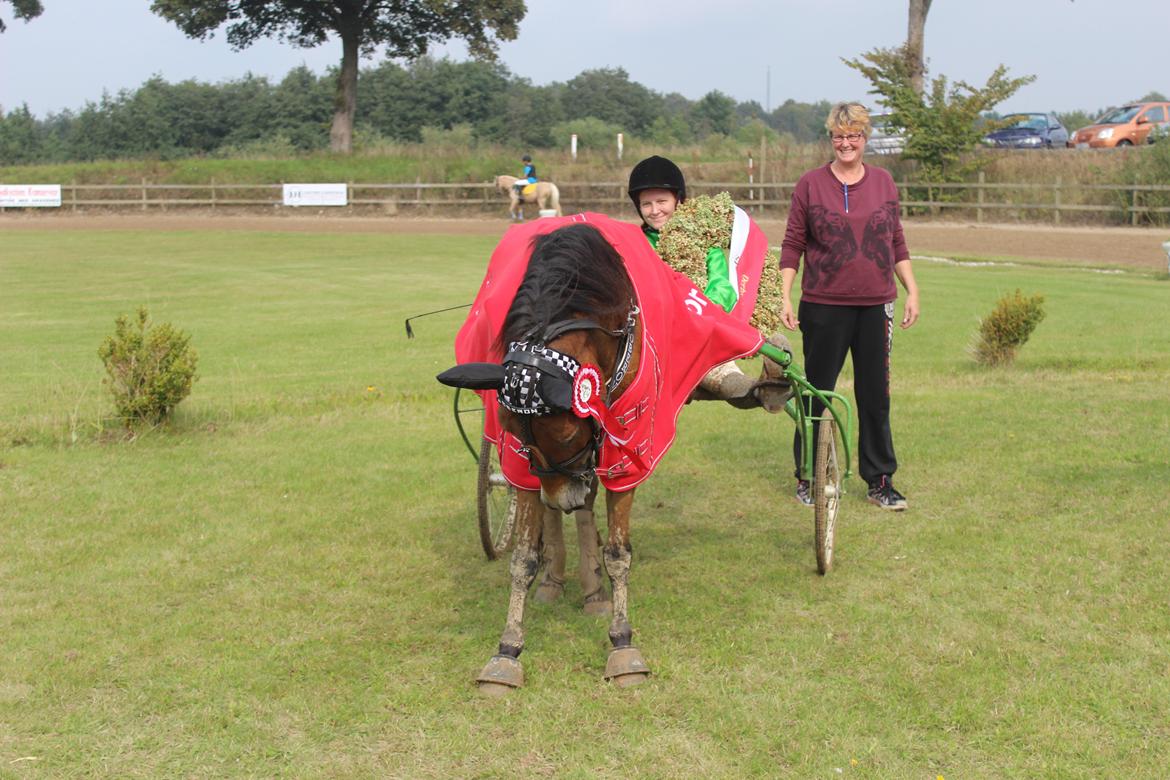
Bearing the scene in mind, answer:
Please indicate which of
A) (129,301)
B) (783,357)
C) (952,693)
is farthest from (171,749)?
(129,301)

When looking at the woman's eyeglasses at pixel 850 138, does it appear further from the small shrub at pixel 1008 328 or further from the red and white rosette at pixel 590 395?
the small shrub at pixel 1008 328

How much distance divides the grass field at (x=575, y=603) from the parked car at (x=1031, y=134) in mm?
30198

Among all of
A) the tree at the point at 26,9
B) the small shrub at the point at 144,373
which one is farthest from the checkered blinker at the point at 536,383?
the tree at the point at 26,9

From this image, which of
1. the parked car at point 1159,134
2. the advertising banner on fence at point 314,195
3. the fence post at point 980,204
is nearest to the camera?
the parked car at point 1159,134

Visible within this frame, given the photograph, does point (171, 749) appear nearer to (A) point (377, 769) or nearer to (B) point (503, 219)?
(A) point (377, 769)

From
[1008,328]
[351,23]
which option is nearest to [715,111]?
[351,23]

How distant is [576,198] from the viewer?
3969 centimetres

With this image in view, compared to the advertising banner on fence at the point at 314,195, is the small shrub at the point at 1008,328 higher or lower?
lower

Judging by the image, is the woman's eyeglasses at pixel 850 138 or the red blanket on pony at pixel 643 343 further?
the woman's eyeglasses at pixel 850 138

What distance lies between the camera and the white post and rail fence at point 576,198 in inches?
1261

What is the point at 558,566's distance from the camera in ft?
18.0

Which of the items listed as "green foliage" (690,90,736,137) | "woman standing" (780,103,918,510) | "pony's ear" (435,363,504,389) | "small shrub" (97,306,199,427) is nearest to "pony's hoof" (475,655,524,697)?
"pony's ear" (435,363,504,389)

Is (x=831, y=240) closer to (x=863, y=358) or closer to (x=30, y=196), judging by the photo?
(x=863, y=358)

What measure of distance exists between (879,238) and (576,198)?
33.6 m
